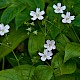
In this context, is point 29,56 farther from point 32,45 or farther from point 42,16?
point 42,16

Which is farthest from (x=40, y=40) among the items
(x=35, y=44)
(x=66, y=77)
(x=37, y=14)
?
(x=66, y=77)

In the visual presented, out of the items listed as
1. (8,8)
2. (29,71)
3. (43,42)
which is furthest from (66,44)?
(8,8)

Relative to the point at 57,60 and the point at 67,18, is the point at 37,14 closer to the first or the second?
the point at 67,18

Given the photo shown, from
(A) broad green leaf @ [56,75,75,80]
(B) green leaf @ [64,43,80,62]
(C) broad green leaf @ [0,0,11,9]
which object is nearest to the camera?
(B) green leaf @ [64,43,80,62]

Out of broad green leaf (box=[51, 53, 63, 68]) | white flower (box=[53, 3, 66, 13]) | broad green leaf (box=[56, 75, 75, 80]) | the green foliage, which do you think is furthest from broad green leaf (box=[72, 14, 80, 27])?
broad green leaf (box=[56, 75, 75, 80])

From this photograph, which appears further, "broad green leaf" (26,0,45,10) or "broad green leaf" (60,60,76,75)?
"broad green leaf" (26,0,45,10)

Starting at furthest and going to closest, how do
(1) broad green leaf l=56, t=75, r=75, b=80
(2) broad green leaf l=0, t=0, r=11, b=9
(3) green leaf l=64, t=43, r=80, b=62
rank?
(2) broad green leaf l=0, t=0, r=11, b=9
(1) broad green leaf l=56, t=75, r=75, b=80
(3) green leaf l=64, t=43, r=80, b=62

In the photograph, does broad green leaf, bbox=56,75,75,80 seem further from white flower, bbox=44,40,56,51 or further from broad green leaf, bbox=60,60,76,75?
white flower, bbox=44,40,56,51
